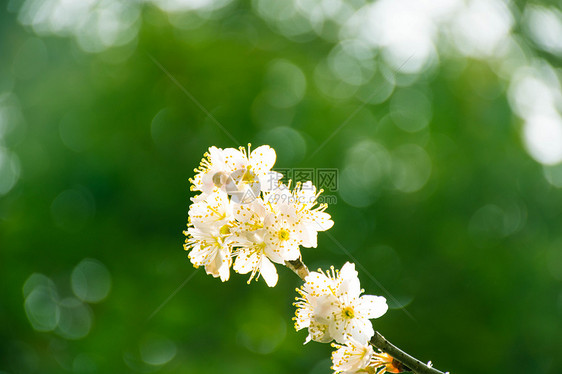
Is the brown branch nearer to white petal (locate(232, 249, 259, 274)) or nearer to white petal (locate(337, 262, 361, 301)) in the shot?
white petal (locate(337, 262, 361, 301))

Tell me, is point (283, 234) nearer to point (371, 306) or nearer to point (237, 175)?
point (237, 175)

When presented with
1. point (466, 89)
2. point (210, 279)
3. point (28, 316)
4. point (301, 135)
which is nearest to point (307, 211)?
point (210, 279)

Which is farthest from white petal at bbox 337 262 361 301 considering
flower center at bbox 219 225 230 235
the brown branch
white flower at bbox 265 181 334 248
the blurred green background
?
the blurred green background

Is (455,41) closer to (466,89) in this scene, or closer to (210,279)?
(466,89)

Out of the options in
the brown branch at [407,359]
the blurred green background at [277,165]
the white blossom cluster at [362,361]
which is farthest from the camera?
the blurred green background at [277,165]

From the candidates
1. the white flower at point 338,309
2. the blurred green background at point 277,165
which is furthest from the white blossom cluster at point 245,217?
the blurred green background at point 277,165

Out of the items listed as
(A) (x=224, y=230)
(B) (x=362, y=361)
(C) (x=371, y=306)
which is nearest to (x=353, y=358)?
(B) (x=362, y=361)

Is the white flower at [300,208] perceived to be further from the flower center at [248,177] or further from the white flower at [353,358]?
the white flower at [353,358]
